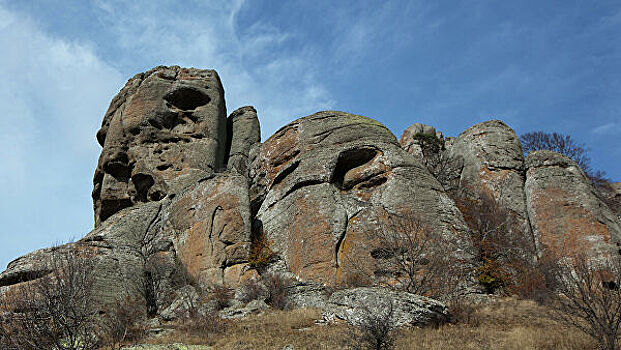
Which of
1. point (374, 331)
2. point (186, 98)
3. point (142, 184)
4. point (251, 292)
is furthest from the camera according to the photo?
point (186, 98)

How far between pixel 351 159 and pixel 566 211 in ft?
26.6

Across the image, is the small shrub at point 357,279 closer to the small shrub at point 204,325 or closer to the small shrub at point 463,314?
the small shrub at point 463,314

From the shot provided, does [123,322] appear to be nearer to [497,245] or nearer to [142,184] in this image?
[142,184]

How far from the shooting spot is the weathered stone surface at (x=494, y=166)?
21.8m

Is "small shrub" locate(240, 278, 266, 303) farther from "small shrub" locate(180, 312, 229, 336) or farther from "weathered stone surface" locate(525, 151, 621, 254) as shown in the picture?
"weathered stone surface" locate(525, 151, 621, 254)

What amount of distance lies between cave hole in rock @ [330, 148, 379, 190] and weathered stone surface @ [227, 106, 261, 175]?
8.13m

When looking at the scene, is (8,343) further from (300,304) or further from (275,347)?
(300,304)

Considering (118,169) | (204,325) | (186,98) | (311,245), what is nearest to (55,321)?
(204,325)

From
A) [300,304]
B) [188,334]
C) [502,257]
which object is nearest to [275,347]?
[188,334]

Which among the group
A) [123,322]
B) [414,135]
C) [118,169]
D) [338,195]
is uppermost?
[414,135]

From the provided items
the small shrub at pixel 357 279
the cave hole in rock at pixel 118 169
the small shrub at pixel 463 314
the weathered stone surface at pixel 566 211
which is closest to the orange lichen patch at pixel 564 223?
the weathered stone surface at pixel 566 211

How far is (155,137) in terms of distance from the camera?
2706cm

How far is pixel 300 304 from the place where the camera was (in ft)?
54.1

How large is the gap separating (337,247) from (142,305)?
6.67 m
